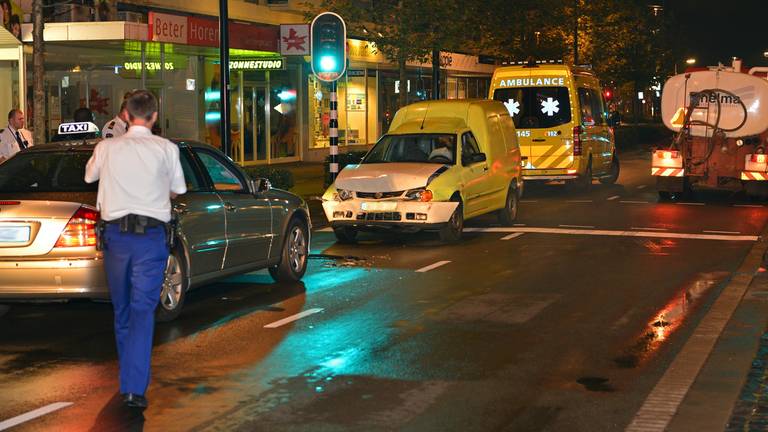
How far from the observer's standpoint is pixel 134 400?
279 inches

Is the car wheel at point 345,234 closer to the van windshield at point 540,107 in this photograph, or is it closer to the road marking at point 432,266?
the road marking at point 432,266

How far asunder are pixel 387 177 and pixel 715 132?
918 cm

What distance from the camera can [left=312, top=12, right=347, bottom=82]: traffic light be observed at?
21047 mm

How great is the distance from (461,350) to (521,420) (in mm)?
2072

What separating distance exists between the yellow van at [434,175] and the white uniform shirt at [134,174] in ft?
28.6

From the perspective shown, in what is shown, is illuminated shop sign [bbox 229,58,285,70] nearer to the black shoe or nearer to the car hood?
the car hood

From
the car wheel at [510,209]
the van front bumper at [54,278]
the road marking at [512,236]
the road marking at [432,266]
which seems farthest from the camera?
the car wheel at [510,209]

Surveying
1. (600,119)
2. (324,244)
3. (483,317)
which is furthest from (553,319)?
(600,119)

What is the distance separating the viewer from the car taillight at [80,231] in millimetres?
9438

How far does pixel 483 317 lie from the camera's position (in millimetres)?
10391

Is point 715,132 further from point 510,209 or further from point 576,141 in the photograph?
point 510,209

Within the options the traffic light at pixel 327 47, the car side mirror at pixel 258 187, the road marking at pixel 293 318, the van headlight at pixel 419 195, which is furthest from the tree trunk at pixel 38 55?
the road marking at pixel 293 318

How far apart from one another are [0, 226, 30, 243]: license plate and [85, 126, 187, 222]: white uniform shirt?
2.50 metres

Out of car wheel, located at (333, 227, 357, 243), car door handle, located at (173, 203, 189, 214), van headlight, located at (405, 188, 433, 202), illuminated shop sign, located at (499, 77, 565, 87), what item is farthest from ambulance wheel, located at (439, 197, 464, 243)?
illuminated shop sign, located at (499, 77, 565, 87)
